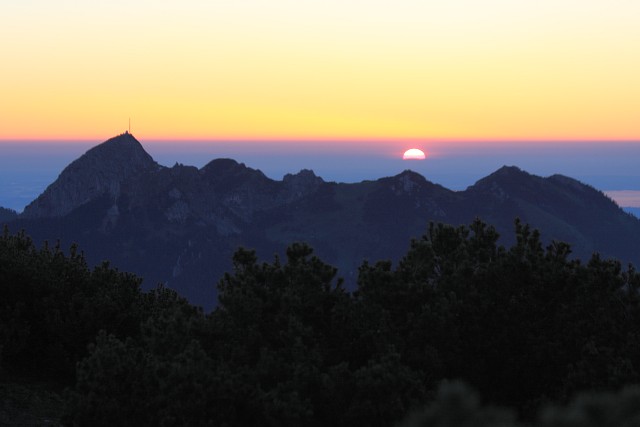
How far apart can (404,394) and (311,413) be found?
197 cm

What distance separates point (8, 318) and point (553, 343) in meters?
17.6

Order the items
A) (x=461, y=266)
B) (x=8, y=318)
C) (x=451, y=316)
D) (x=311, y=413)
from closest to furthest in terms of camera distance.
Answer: (x=311, y=413)
(x=451, y=316)
(x=461, y=266)
(x=8, y=318)

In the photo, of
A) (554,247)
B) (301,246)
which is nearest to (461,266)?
(554,247)

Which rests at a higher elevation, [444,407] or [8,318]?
[444,407]

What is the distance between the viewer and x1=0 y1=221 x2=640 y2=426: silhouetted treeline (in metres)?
15.5

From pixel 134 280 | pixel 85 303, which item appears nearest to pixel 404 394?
pixel 85 303

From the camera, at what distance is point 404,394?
607 inches

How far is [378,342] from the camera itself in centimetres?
1758

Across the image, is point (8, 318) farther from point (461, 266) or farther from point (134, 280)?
point (461, 266)

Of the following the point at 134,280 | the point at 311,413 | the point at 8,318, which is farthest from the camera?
the point at 134,280

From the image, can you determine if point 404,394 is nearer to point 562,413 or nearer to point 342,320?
point 342,320

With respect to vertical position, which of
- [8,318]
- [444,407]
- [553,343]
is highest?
[444,407]

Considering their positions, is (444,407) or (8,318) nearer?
(444,407)

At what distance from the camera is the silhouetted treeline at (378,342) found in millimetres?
15508
